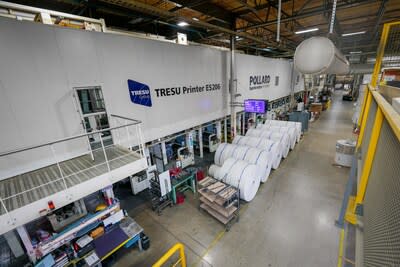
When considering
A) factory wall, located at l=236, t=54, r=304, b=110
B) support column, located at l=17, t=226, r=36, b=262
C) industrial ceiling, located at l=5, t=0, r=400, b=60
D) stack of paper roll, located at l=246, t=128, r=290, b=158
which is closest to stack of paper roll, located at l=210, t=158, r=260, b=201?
stack of paper roll, located at l=246, t=128, r=290, b=158

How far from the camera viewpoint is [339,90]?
3709 cm

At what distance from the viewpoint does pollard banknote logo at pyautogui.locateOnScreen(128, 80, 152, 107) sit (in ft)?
17.4

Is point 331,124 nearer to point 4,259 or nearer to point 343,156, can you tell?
point 343,156

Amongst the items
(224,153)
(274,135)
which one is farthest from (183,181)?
(274,135)

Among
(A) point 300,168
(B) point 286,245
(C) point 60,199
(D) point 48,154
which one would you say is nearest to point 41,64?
(D) point 48,154

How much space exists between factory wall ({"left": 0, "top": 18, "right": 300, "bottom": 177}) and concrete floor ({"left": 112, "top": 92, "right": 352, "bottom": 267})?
3.01 meters

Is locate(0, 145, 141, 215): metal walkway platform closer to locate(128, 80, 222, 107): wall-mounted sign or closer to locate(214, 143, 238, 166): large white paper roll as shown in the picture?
locate(128, 80, 222, 107): wall-mounted sign

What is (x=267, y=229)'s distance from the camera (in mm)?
4844

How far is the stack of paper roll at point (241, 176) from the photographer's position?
543 cm

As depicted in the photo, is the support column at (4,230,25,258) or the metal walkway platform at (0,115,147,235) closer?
the metal walkway platform at (0,115,147,235)

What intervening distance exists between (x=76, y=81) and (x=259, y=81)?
10.5 m

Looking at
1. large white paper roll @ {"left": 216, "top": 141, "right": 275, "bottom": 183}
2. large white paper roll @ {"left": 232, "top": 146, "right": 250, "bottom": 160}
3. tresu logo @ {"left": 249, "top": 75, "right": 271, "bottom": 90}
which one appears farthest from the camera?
tresu logo @ {"left": 249, "top": 75, "right": 271, "bottom": 90}

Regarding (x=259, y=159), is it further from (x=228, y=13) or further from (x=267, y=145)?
(x=228, y=13)

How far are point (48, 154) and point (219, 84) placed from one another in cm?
724
